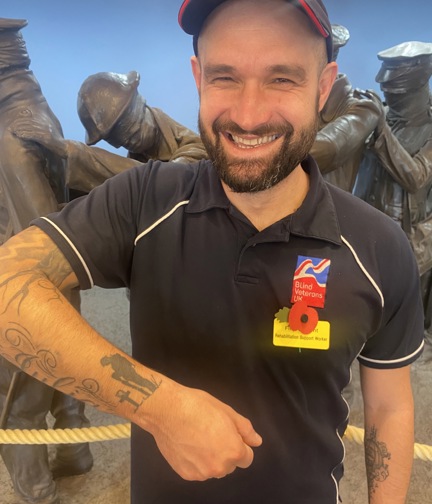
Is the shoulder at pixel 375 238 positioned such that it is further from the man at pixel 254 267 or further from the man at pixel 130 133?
the man at pixel 130 133

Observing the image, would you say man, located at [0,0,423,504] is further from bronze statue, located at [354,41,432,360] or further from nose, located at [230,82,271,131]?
bronze statue, located at [354,41,432,360]

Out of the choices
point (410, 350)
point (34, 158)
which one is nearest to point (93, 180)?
point (34, 158)

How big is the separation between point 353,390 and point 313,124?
7.21 ft

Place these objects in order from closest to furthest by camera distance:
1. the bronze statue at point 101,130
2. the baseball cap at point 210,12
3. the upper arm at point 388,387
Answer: the baseball cap at point 210,12 < the upper arm at point 388,387 < the bronze statue at point 101,130

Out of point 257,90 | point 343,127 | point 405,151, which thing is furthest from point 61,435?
point 405,151

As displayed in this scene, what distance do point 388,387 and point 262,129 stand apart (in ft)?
2.05

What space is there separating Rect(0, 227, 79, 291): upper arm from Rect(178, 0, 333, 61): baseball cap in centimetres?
47

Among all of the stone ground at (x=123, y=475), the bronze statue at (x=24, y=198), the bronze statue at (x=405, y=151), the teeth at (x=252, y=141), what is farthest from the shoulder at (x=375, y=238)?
the stone ground at (x=123, y=475)

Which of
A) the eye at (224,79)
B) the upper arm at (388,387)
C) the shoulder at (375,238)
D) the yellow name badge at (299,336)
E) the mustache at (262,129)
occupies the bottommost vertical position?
the upper arm at (388,387)

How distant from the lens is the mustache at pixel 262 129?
33.3 inches

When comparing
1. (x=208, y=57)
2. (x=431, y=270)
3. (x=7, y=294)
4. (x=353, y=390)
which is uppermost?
(x=208, y=57)

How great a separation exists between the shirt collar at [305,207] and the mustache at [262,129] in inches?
5.1

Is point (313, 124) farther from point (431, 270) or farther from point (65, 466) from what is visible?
point (431, 270)

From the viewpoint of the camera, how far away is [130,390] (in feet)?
2.39
